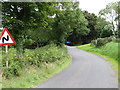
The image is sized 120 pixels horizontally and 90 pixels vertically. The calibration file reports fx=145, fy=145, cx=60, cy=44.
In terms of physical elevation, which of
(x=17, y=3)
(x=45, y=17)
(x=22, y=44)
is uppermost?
(x=17, y=3)

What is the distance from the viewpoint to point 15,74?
6.48m

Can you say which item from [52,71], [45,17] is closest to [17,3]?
[45,17]

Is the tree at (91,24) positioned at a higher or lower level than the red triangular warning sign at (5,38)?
higher

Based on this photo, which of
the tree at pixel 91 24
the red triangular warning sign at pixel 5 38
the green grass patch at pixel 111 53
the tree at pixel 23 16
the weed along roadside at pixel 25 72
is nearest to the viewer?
the weed along roadside at pixel 25 72

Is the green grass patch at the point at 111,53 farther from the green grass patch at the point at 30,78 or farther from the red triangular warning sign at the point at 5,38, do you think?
the red triangular warning sign at the point at 5,38

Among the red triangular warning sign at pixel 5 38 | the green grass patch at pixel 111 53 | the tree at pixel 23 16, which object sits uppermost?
the tree at pixel 23 16

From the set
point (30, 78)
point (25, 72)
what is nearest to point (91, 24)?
point (25, 72)

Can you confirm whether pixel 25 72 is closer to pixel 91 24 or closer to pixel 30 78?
pixel 30 78

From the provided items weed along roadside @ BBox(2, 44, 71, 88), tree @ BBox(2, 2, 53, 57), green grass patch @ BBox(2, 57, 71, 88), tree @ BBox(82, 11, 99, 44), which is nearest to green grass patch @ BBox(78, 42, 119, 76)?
green grass patch @ BBox(2, 57, 71, 88)

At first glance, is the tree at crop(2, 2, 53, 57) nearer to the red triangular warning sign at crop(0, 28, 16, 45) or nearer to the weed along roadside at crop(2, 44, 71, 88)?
the weed along roadside at crop(2, 44, 71, 88)

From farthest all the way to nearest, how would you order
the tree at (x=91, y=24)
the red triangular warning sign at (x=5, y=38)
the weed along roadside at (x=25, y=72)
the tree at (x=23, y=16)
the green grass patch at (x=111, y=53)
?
the tree at (x=91, y=24), the green grass patch at (x=111, y=53), the tree at (x=23, y=16), the red triangular warning sign at (x=5, y=38), the weed along roadside at (x=25, y=72)

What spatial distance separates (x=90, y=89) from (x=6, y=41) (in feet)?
13.4

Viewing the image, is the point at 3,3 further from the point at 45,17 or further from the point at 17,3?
the point at 45,17

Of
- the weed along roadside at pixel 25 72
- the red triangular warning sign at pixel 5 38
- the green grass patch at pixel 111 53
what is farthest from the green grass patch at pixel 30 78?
the green grass patch at pixel 111 53
